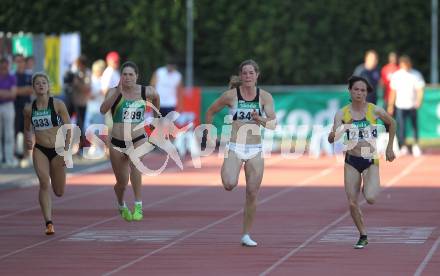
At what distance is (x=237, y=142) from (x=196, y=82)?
45.7 meters

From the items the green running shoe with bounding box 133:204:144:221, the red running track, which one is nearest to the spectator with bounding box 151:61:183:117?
the red running track

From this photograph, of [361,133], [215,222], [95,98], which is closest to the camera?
[361,133]

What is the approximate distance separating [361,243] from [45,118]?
4.41 meters

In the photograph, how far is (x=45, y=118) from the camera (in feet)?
54.9

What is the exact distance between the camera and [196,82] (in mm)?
60750

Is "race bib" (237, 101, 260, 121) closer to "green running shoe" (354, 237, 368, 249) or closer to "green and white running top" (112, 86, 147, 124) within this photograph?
"green running shoe" (354, 237, 368, 249)

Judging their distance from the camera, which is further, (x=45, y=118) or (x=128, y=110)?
(x=128, y=110)

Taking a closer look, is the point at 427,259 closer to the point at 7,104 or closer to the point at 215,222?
the point at 215,222

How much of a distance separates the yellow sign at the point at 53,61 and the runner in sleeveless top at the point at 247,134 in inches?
609

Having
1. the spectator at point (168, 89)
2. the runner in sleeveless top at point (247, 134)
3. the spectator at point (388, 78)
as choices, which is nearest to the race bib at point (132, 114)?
the runner in sleeveless top at point (247, 134)

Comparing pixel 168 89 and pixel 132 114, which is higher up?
pixel 132 114

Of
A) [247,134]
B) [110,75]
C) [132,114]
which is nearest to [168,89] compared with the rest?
[110,75]

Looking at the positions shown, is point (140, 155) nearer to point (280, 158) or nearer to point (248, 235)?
point (248, 235)

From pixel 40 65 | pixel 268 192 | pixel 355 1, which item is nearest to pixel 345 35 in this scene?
pixel 355 1
